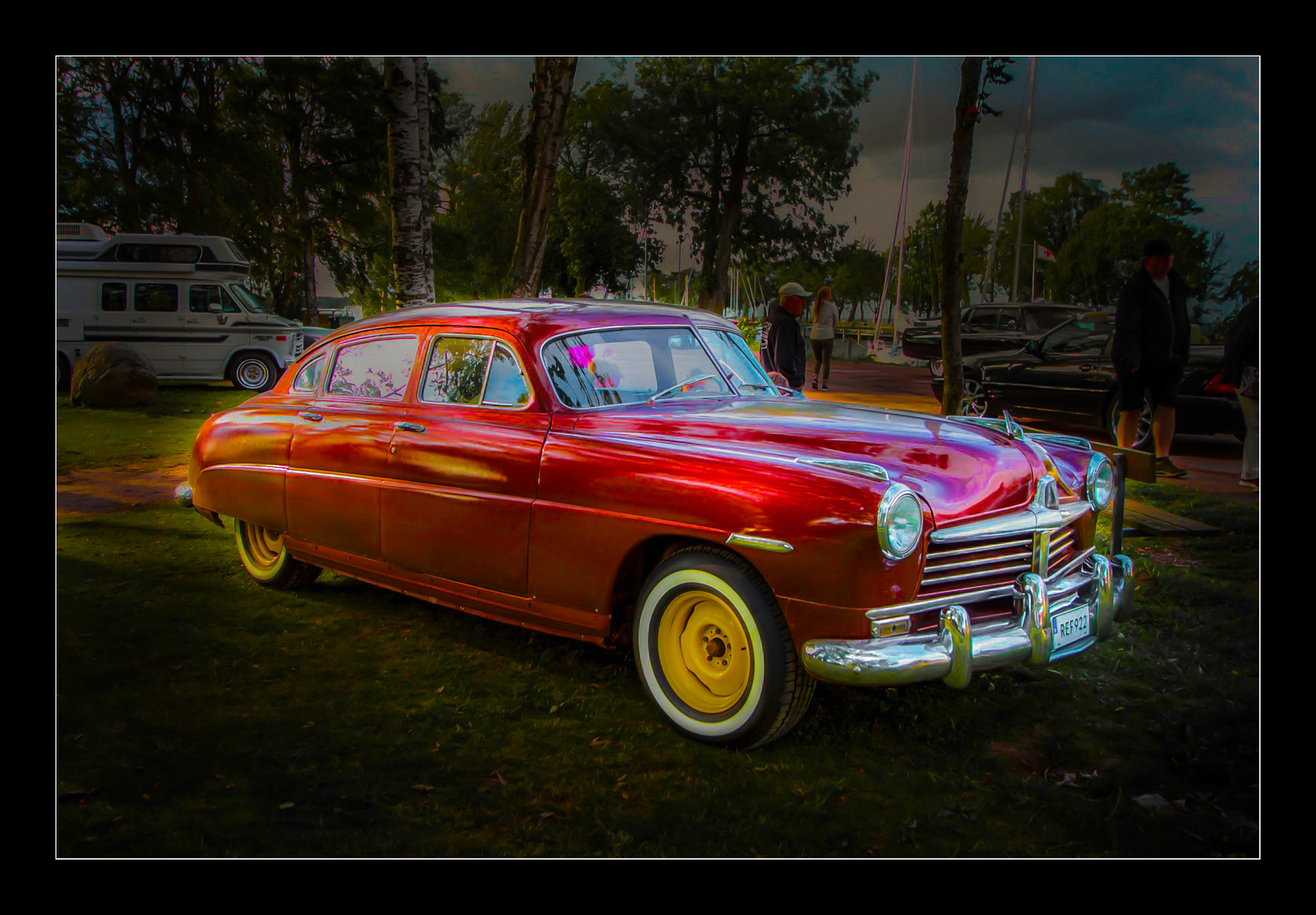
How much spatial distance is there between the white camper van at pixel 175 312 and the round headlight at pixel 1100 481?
13904 millimetres

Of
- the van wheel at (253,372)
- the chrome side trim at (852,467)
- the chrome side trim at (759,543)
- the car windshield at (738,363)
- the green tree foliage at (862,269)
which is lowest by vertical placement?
the chrome side trim at (759,543)

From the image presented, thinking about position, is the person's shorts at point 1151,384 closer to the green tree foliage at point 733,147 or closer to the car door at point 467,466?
the car door at point 467,466

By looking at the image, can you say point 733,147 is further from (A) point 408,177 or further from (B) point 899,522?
(B) point 899,522

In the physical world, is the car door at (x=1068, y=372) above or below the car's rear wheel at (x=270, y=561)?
above

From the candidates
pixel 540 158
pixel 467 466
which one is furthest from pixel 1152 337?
pixel 540 158

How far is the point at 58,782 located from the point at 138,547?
3146 millimetres

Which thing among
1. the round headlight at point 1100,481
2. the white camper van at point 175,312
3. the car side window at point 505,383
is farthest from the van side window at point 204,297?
the round headlight at point 1100,481

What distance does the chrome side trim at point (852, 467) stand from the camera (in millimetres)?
2915

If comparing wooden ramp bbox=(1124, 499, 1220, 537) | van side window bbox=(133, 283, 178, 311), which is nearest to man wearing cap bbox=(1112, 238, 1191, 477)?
wooden ramp bbox=(1124, 499, 1220, 537)

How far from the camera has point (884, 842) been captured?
2674 mm

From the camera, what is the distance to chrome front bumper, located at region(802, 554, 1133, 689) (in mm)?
2793

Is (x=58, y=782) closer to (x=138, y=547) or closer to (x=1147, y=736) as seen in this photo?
(x=138, y=547)

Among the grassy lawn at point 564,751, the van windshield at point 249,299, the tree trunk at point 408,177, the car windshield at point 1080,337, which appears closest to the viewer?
the grassy lawn at point 564,751

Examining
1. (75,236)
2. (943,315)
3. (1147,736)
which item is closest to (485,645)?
(1147,736)
